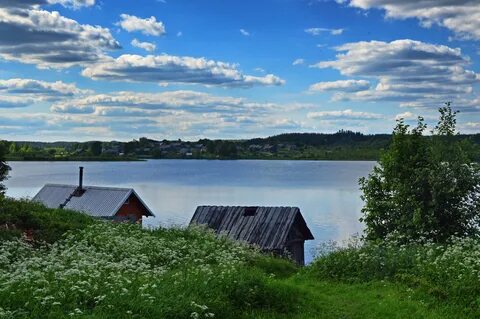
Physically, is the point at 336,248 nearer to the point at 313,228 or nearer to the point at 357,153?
the point at 313,228

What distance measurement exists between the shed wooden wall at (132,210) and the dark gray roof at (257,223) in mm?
10856

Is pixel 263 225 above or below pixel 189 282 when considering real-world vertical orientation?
below

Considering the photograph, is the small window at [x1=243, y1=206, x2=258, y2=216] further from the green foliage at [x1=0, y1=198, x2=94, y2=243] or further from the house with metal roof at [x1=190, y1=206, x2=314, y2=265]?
the green foliage at [x1=0, y1=198, x2=94, y2=243]

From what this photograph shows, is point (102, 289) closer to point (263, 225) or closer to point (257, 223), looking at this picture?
point (263, 225)

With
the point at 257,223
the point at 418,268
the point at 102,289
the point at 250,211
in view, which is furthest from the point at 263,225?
the point at 102,289

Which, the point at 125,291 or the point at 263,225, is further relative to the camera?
the point at 263,225

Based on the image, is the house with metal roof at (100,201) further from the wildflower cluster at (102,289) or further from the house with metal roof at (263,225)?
the wildflower cluster at (102,289)

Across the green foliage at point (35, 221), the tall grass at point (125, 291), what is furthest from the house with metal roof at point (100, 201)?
the tall grass at point (125, 291)

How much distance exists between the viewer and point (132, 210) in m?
44.6

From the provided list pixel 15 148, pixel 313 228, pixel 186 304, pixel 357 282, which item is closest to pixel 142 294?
pixel 186 304

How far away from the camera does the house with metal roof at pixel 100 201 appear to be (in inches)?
1657

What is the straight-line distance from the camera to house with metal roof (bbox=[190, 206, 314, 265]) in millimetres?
31188

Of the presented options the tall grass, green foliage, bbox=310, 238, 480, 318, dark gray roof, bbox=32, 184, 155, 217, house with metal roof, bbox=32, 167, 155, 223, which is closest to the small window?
house with metal roof, bbox=32, 167, 155, 223

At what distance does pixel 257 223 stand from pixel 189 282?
20547 millimetres
